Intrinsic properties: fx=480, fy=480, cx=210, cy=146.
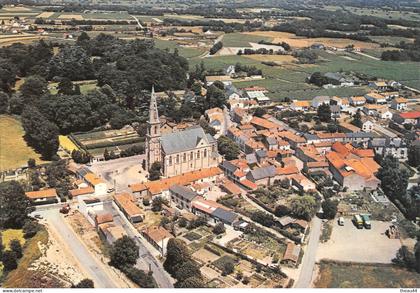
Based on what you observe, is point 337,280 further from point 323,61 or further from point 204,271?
point 323,61

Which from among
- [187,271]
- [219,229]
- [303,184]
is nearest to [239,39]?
[303,184]

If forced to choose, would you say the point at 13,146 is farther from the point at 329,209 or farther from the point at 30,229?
the point at 329,209

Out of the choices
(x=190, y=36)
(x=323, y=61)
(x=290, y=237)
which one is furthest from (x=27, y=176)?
(x=190, y=36)

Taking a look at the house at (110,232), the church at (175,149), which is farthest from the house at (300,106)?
the house at (110,232)

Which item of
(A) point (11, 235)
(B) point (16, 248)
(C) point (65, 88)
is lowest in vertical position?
(A) point (11, 235)

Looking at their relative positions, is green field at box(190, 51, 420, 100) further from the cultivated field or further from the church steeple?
the church steeple

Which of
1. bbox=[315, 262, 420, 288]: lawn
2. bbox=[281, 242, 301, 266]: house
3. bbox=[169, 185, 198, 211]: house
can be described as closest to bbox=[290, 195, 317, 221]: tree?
bbox=[281, 242, 301, 266]: house
